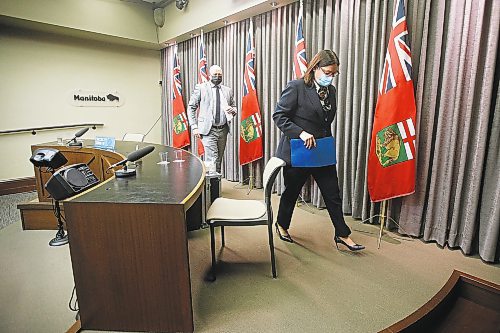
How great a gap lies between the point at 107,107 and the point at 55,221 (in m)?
2.88

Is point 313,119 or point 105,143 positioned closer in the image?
point 313,119

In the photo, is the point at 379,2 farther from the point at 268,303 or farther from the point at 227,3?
the point at 268,303

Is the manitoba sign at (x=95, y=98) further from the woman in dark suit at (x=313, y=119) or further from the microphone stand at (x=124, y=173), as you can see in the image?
the woman in dark suit at (x=313, y=119)

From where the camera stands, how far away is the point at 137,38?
16.7 ft

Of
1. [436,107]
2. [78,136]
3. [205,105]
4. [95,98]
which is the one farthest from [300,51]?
[95,98]

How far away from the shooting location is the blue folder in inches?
85.4

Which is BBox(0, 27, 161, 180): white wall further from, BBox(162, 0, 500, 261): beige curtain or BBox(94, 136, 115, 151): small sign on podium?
BBox(162, 0, 500, 261): beige curtain

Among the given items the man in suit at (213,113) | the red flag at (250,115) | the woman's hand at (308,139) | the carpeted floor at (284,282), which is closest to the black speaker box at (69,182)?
the carpeted floor at (284,282)

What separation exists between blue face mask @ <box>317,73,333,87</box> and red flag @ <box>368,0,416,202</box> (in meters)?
0.60

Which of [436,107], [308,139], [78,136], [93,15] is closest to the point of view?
[308,139]

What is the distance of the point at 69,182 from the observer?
157cm

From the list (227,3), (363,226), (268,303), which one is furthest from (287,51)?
(268,303)

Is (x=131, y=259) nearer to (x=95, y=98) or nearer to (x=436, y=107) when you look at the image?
(x=436, y=107)

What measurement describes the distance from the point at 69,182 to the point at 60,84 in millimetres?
3881
